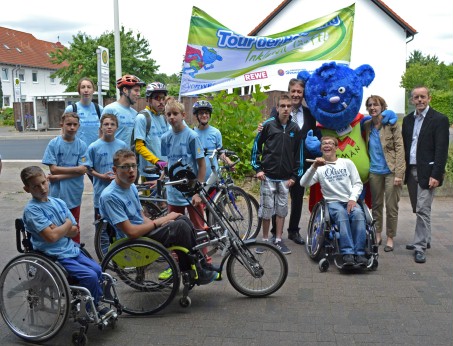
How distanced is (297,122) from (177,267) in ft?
9.03

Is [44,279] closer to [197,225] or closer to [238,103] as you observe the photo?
[197,225]

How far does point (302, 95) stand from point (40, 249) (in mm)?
3585

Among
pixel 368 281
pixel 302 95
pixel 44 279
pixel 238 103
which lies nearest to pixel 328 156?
pixel 302 95

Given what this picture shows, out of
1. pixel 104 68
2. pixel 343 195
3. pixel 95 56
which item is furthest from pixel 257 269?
pixel 95 56

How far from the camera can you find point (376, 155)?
230 inches

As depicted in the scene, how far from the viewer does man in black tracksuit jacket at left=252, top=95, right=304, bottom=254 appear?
582 cm

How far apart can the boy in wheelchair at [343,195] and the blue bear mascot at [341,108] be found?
14.1 inches

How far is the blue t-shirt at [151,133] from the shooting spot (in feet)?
18.5

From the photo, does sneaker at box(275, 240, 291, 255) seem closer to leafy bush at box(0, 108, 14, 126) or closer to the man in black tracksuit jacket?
the man in black tracksuit jacket

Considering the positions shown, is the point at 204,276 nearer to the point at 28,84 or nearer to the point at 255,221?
the point at 255,221

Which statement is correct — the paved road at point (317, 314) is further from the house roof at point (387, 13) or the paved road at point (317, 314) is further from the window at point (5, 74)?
the window at point (5, 74)

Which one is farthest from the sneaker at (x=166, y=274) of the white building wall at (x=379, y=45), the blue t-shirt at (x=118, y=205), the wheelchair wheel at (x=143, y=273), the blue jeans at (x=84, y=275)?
the white building wall at (x=379, y=45)

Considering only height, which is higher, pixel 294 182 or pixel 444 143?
pixel 444 143

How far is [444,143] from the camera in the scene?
215 inches
